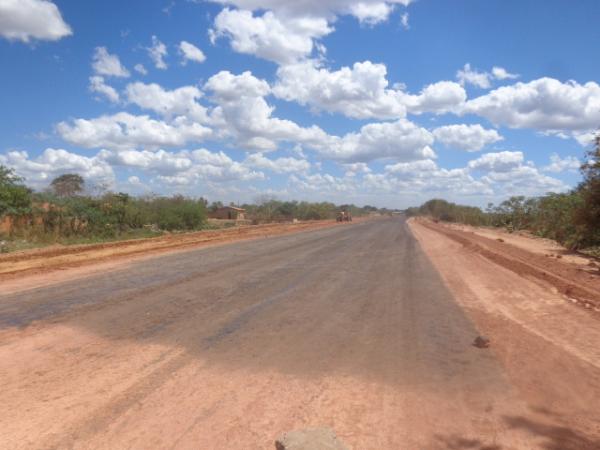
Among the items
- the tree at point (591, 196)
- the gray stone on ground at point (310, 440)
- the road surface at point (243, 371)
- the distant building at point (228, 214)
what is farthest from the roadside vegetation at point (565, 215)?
the distant building at point (228, 214)

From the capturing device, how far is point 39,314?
9414 millimetres

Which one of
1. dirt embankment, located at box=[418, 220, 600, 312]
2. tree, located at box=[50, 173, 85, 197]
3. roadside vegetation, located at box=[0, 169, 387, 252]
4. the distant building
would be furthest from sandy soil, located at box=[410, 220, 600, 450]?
the distant building

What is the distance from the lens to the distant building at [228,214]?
83.7 m

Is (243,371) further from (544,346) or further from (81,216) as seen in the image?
(81,216)

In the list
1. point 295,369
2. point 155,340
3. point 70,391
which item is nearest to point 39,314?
point 155,340

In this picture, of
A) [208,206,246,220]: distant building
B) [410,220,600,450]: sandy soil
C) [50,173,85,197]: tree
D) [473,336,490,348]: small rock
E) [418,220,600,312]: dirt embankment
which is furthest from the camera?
[208,206,246,220]: distant building

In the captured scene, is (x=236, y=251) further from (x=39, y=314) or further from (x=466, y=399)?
(x=466, y=399)

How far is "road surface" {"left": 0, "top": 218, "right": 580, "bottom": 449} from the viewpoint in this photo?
4.67 metres

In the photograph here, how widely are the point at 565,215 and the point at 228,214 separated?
62.0m

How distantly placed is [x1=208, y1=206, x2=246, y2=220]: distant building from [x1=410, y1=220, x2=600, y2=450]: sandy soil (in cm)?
6991

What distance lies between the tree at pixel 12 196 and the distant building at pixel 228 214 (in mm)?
54613

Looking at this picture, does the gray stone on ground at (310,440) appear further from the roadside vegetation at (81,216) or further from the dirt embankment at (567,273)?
the roadside vegetation at (81,216)

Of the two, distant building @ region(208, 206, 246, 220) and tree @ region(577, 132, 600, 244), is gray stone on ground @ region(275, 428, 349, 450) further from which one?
distant building @ region(208, 206, 246, 220)

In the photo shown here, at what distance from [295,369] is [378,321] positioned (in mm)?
3058
